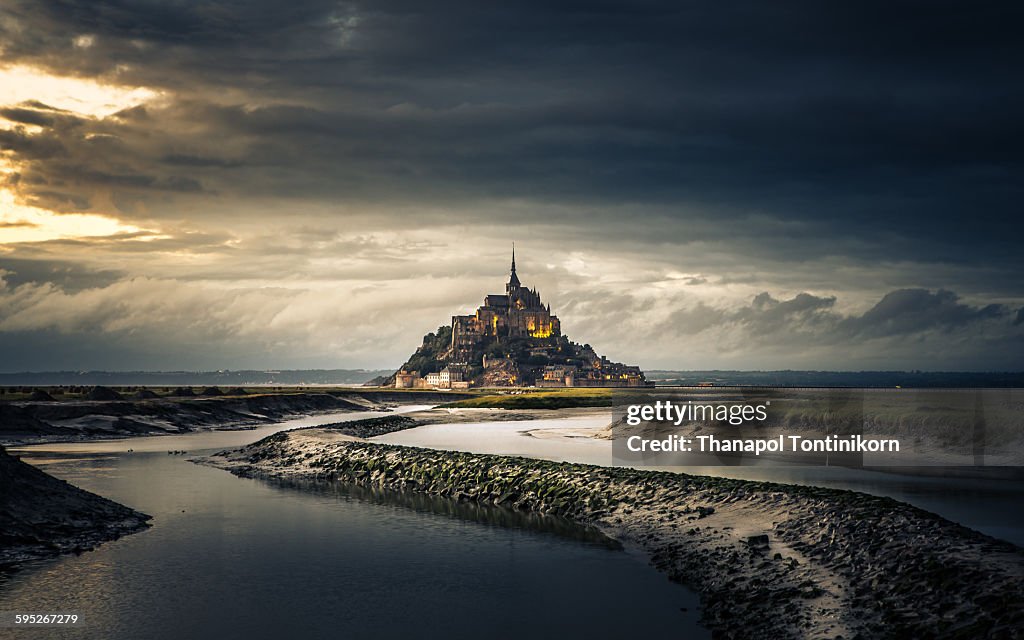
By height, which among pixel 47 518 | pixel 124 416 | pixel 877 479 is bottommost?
pixel 124 416

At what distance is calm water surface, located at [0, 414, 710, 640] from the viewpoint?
15680 mm

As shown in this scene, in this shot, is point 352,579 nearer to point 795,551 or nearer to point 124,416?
point 795,551

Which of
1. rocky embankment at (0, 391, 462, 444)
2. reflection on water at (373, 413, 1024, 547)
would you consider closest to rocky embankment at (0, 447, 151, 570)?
reflection on water at (373, 413, 1024, 547)

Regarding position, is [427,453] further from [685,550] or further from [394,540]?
[685,550]

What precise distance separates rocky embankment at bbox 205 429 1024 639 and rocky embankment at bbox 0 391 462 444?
4693 centimetres

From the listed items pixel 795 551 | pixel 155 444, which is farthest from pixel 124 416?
pixel 795 551

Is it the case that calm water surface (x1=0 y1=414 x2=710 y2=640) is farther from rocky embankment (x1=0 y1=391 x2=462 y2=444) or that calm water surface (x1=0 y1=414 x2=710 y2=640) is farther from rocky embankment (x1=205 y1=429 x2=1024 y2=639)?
rocky embankment (x1=0 y1=391 x2=462 y2=444)

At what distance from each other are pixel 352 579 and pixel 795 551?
1061cm

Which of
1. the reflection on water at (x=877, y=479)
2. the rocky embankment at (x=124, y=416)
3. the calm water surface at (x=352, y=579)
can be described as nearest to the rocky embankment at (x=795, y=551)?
the calm water surface at (x=352, y=579)

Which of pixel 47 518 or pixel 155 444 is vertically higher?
pixel 47 518

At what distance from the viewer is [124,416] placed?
236 ft

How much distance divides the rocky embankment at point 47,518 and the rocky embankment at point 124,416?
38.6 m

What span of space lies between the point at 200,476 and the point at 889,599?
110ft

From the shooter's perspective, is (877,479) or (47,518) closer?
(47,518)
